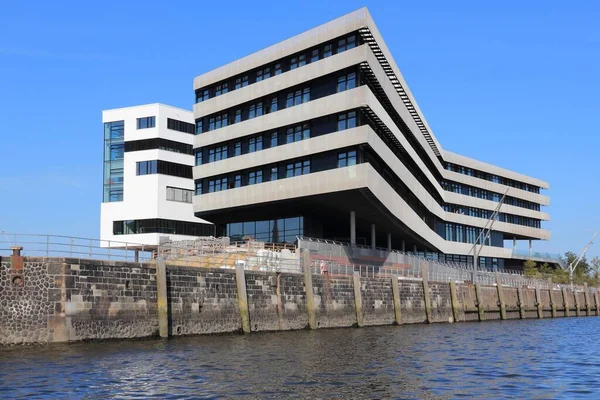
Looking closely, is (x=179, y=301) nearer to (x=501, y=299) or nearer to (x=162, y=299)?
(x=162, y=299)

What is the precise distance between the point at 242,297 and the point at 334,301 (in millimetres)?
9121

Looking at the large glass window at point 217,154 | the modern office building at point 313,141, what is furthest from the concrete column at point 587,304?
the large glass window at point 217,154

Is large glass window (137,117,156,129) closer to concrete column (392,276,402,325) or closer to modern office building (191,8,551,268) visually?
modern office building (191,8,551,268)

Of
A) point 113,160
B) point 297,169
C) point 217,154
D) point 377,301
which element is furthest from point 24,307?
point 113,160

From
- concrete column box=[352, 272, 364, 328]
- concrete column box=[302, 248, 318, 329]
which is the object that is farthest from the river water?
concrete column box=[352, 272, 364, 328]

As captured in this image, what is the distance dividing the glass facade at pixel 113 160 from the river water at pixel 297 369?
54.2 metres

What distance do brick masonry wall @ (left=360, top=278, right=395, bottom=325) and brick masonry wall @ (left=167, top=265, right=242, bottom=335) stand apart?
40.8ft

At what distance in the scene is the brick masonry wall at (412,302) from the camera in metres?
50.2

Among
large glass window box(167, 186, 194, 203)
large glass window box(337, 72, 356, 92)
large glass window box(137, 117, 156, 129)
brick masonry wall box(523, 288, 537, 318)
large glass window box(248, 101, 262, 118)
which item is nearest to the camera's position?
large glass window box(337, 72, 356, 92)

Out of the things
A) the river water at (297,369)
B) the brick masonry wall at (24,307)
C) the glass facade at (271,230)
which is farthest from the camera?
the glass facade at (271,230)

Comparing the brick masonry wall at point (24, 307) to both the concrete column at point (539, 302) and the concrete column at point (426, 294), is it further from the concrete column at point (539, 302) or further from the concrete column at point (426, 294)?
the concrete column at point (539, 302)

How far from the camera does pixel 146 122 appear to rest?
8312cm

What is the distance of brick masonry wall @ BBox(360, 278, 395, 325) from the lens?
4569 cm

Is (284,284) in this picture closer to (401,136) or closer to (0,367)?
(0,367)
